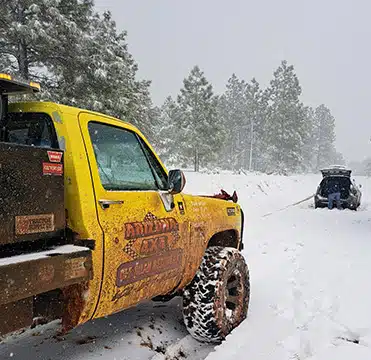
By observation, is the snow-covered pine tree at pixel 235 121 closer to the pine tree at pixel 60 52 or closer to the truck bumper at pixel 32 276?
the pine tree at pixel 60 52

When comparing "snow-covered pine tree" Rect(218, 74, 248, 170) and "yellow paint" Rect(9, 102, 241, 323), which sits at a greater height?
"snow-covered pine tree" Rect(218, 74, 248, 170)

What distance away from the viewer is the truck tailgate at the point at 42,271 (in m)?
2.10

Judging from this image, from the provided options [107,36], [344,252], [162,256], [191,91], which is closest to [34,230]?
[162,256]

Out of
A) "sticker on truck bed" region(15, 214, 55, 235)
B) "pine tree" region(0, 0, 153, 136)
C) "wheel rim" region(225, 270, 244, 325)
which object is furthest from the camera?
"pine tree" region(0, 0, 153, 136)

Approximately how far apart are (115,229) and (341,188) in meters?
15.7

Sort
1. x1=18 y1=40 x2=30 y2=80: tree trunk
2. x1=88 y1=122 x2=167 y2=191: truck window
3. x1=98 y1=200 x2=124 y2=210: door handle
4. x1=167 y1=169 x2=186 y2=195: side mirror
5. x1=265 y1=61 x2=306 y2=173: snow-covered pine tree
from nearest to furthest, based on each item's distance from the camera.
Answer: x1=98 y1=200 x2=124 y2=210: door handle < x1=88 y1=122 x2=167 y2=191: truck window < x1=167 y1=169 x2=186 y2=195: side mirror < x1=18 y1=40 x2=30 y2=80: tree trunk < x1=265 y1=61 x2=306 y2=173: snow-covered pine tree

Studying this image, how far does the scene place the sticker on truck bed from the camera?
7.38 ft

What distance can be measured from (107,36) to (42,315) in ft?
78.2

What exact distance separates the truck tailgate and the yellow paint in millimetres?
150

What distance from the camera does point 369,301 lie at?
16.1 ft

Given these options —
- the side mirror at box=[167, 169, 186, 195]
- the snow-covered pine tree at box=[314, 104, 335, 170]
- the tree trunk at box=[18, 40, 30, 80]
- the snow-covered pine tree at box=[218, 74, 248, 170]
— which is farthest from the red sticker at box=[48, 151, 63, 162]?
the snow-covered pine tree at box=[314, 104, 335, 170]

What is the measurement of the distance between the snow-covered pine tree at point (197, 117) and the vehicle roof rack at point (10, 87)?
3855 centimetres

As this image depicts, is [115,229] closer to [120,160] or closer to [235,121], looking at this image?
[120,160]

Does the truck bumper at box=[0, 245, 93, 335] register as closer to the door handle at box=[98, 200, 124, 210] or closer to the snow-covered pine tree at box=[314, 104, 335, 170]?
the door handle at box=[98, 200, 124, 210]
